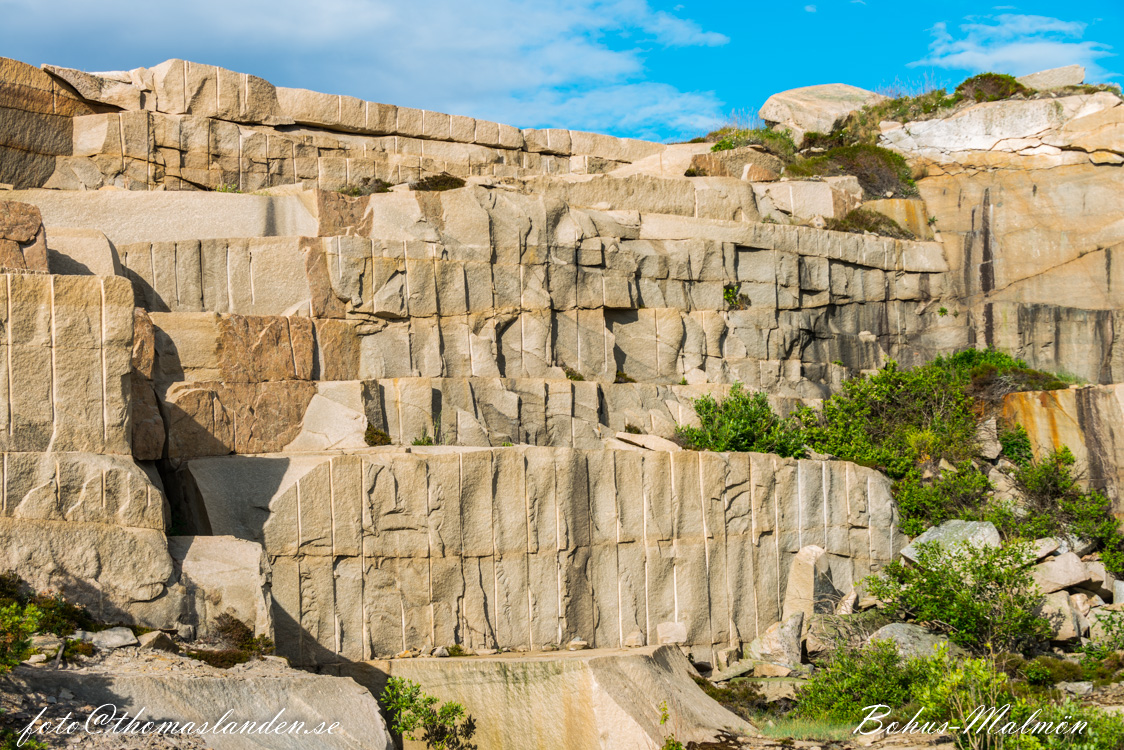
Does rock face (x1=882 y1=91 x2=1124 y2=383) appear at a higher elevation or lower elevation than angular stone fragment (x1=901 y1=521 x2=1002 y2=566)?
higher

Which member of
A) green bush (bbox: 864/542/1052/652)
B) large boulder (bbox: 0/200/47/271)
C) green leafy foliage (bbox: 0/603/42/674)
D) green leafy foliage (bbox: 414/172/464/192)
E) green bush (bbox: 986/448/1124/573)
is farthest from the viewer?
green leafy foliage (bbox: 414/172/464/192)

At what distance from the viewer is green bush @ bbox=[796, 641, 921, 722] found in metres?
11.9

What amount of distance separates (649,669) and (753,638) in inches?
187

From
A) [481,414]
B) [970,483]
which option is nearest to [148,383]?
[481,414]

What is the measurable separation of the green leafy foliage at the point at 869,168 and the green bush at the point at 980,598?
11395 mm

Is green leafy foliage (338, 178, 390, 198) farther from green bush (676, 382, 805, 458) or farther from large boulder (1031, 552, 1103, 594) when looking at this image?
large boulder (1031, 552, 1103, 594)

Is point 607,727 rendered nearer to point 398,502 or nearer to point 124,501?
point 398,502

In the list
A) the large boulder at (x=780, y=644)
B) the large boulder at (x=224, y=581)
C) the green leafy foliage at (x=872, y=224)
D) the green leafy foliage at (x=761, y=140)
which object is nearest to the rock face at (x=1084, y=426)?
the green leafy foliage at (x=872, y=224)

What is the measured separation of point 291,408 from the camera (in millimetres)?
13906

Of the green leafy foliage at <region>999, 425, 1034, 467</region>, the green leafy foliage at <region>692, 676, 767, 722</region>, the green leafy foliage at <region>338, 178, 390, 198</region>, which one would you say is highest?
the green leafy foliage at <region>338, 178, 390, 198</region>

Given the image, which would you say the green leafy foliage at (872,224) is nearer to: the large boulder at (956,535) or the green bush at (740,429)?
A: the green bush at (740,429)

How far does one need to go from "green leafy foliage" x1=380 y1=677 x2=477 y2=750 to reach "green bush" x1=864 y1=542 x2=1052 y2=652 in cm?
689

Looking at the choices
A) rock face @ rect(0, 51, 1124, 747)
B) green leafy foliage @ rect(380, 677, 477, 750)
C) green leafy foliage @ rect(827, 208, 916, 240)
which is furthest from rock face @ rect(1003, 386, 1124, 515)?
green leafy foliage @ rect(380, 677, 477, 750)

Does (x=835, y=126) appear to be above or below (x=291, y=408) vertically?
above
